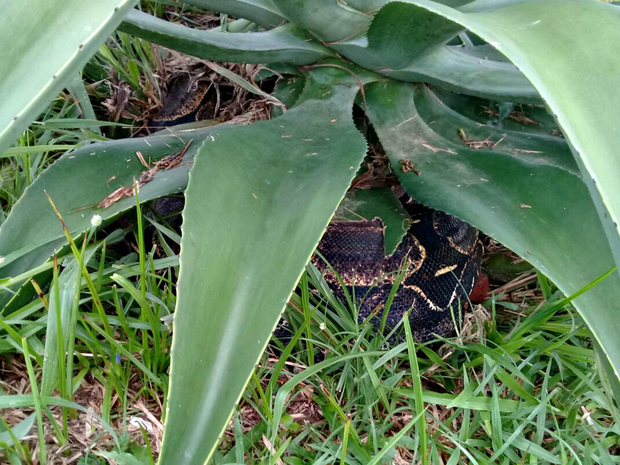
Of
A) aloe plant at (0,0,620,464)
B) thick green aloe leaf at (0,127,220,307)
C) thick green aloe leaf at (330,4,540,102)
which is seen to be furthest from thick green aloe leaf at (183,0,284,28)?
thick green aloe leaf at (0,127,220,307)

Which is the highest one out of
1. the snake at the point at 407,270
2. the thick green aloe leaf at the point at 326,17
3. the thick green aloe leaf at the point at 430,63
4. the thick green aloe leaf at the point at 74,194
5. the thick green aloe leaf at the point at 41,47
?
the thick green aloe leaf at the point at 41,47

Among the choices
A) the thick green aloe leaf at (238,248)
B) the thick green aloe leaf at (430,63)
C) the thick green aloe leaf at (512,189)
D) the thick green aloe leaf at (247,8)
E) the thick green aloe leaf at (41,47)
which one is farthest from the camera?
the thick green aloe leaf at (247,8)

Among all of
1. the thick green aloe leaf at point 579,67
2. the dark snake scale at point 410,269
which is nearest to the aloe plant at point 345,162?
the thick green aloe leaf at point 579,67

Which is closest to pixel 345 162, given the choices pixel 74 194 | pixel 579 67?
pixel 579 67

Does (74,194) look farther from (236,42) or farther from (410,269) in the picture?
(410,269)

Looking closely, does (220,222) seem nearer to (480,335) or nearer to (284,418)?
(284,418)

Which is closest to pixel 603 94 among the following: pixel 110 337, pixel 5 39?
pixel 5 39

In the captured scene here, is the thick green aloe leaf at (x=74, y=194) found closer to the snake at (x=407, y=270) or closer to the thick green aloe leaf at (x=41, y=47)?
the snake at (x=407, y=270)

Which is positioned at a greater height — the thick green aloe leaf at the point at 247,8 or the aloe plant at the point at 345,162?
the thick green aloe leaf at the point at 247,8
